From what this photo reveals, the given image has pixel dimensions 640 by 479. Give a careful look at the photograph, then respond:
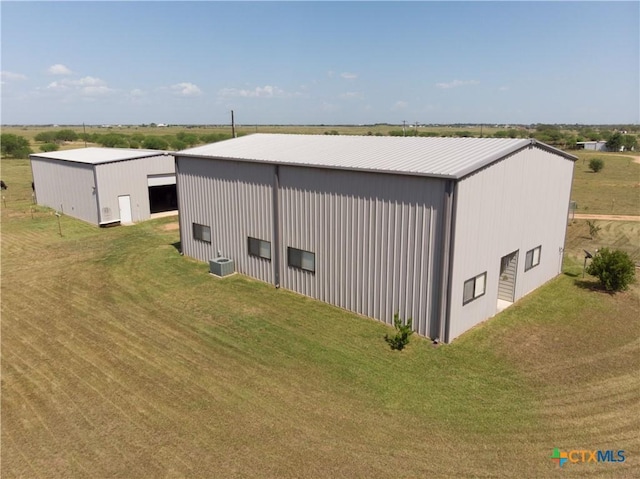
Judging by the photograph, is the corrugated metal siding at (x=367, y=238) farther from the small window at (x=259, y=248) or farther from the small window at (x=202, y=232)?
the small window at (x=202, y=232)

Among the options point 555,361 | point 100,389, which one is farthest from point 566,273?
point 100,389

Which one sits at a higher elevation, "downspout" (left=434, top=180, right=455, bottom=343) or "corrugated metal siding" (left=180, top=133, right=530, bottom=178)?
"corrugated metal siding" (left=180, top=133, right=530, bottom=178)

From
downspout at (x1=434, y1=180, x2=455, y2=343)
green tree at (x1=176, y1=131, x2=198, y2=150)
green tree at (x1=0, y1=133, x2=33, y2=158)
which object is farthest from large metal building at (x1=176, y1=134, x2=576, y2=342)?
green tree at (x1=176, y1=131, x2=198, y2=150)

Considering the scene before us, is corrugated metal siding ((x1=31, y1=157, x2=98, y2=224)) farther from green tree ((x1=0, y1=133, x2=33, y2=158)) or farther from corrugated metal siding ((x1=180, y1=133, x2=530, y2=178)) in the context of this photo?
green tree ((x1=0, y1=133, x2=33, y2=158))

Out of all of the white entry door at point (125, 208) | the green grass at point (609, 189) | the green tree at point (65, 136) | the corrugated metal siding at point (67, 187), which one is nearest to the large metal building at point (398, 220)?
the white entry door at point (125, 208)

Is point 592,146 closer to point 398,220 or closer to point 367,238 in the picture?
point 367,238

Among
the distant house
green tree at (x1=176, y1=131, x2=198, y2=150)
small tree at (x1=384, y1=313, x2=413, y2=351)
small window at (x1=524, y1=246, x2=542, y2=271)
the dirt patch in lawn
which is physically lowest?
the dirt patch in lawn

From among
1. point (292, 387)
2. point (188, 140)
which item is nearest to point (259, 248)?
point (292, 387)
